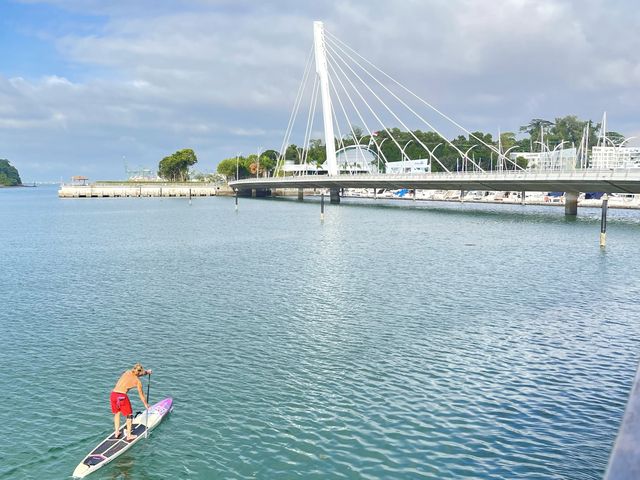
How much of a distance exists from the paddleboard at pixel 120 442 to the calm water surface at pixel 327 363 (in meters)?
0.26

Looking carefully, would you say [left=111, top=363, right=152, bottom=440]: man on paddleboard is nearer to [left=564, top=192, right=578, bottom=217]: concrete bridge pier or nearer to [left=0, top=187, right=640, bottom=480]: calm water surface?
[left=0, top=187, right=640, bottom=480]: calm water surface

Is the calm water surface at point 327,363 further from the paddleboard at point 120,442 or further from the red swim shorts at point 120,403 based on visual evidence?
the red swim shorts at point 120,403

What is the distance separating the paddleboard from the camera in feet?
47.2

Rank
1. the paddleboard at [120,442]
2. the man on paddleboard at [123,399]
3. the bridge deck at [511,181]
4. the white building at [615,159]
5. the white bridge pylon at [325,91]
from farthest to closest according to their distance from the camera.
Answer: the white bridge pylon at [325,91]
the white building at [615,159]
the bridge deck at [511,181]
the man on paddleboard at [123,399]
the paddleboard at [120,442]

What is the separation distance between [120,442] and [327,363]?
Result: 28.6 feet

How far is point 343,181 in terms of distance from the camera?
122 metres

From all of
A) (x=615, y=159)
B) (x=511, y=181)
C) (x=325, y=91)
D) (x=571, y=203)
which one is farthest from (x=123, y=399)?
(x=615, y=159)

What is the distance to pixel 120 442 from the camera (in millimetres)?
15500

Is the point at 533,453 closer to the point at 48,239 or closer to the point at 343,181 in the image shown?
the point at 48,239

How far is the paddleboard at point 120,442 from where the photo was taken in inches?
566

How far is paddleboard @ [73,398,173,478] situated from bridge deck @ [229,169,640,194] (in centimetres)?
7113

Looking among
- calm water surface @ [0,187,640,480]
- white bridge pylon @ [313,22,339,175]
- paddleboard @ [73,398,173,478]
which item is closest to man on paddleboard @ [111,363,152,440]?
paddleboard @ [73,398,173,478]

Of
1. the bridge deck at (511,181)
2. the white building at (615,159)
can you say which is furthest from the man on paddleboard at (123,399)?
the white building at (615,159)

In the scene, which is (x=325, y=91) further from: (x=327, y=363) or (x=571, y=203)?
(x=327, y=363)
